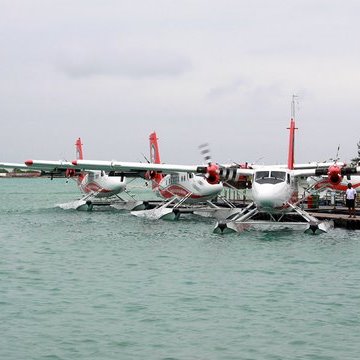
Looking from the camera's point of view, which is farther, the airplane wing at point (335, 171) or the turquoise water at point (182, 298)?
the airplane wing at point (335, 171)

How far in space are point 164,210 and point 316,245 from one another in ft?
53.8

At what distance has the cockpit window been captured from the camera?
31.8 meters

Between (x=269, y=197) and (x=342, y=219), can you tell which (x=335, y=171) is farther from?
(x=342, y=219)

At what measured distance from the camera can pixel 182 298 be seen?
17734mm

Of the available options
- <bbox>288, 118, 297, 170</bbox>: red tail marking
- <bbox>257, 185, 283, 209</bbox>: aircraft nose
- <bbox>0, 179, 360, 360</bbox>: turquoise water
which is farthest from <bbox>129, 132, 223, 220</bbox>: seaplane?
<bbox>0, 179, 360, 360</bbox>: turquoise water

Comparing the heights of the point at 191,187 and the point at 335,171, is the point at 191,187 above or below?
below

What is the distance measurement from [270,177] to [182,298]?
49.3 ft

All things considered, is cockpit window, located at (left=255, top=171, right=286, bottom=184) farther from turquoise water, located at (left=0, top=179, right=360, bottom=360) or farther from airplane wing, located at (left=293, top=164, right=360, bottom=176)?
turquoise water, located at (left=0, top=179, right=360, bottom=360)

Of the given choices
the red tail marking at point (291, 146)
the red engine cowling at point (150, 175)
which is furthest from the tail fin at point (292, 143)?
the red engine cowling at point (150, 175)

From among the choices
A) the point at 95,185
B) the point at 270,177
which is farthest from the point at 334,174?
the point at 95,185

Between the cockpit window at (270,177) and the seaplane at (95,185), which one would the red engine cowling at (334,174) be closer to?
the cockpit window at (270,177)

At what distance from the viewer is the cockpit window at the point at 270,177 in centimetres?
3178

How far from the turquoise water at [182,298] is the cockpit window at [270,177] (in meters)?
2.42

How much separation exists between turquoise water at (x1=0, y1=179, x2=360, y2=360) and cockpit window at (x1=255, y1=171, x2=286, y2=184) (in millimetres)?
2420
